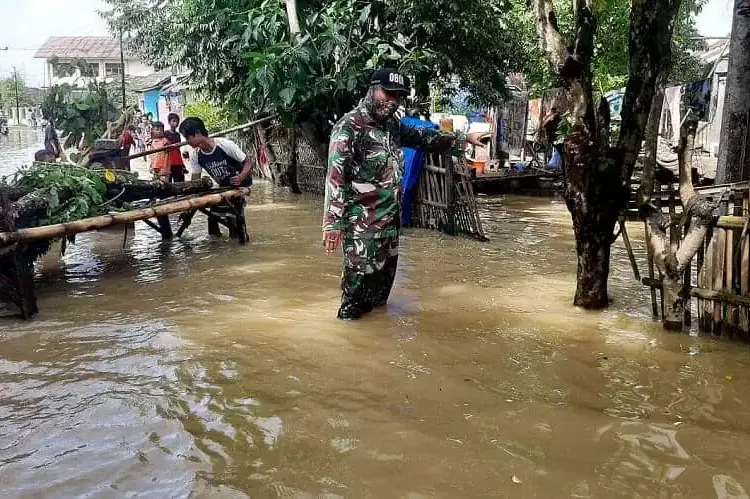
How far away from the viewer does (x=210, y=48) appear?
12305mm

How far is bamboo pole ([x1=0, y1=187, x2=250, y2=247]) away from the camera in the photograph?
16.9 feet

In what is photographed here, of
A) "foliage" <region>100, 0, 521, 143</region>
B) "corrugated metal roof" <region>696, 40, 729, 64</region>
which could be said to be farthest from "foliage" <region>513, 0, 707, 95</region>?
"foliage" <region>100, 0, 521, 143</region>

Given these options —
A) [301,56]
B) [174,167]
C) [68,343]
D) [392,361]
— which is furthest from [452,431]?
[174,167]

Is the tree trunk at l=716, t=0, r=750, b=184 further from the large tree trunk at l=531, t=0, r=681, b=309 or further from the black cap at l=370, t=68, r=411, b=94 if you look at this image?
the black cap at l=370, t=68, r=411, b=94

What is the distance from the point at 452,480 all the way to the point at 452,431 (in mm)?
439

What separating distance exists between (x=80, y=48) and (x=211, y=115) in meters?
35.5

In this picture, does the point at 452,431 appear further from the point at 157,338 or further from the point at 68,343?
the point at 68,343

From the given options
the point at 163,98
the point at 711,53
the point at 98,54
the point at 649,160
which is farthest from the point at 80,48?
the point at 649,160

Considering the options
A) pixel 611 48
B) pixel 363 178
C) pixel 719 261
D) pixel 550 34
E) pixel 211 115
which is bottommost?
pixel 719 261

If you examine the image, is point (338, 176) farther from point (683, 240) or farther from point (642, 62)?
point (683, 240)

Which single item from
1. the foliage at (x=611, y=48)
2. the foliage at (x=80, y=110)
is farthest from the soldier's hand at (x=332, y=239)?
the foliage at (x=80, y=110)

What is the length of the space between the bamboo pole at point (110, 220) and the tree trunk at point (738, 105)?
16.7ft

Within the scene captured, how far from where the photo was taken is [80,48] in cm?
5069

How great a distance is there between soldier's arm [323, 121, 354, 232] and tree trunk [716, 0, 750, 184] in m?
3.86
